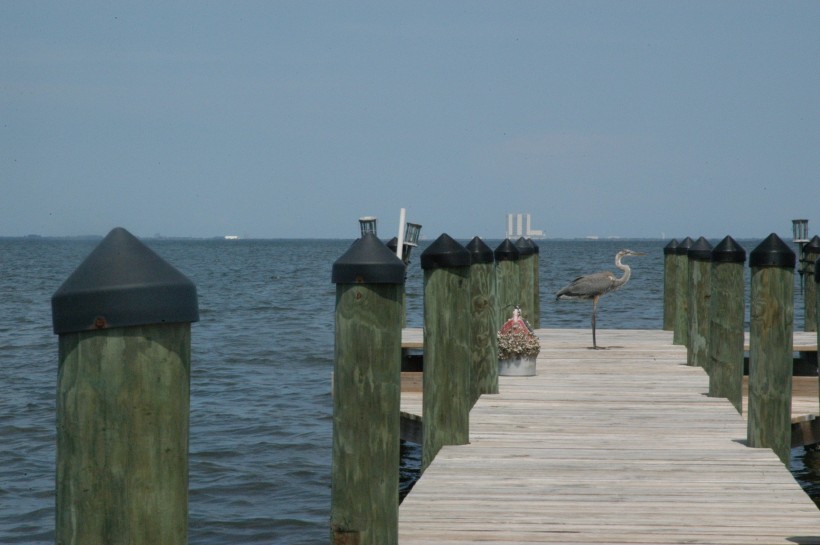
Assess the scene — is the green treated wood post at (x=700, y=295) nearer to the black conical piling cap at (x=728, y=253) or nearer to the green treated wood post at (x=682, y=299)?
the black conical piling cap at (x=728, y=253)

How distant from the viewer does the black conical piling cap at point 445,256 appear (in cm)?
708

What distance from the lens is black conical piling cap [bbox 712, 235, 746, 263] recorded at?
866cm

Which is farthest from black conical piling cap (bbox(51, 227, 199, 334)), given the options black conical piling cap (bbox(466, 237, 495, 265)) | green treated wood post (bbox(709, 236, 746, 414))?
green treated wood post (bbox(709, 236, 746, 414))

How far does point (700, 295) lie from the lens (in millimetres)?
10461

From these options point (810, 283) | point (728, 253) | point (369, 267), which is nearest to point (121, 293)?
point (369, 267)

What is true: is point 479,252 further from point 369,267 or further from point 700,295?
point 369,267

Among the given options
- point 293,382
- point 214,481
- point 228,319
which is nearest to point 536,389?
point 214,481

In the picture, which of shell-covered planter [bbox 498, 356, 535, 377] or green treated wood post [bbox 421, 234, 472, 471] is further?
shell-covered planter [bbox 498, 356, 535, 377]

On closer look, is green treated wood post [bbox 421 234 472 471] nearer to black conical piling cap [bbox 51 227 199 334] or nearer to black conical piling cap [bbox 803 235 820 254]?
black conical piling cap [bbox 51 227 199 334]

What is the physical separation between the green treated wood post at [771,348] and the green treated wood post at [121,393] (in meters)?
5.36

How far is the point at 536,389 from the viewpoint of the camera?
1007 cm

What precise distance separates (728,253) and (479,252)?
6.52 ft

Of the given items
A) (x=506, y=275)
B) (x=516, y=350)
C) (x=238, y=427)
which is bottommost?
(x=238, y=427)

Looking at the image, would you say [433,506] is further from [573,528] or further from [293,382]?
[293,382]
